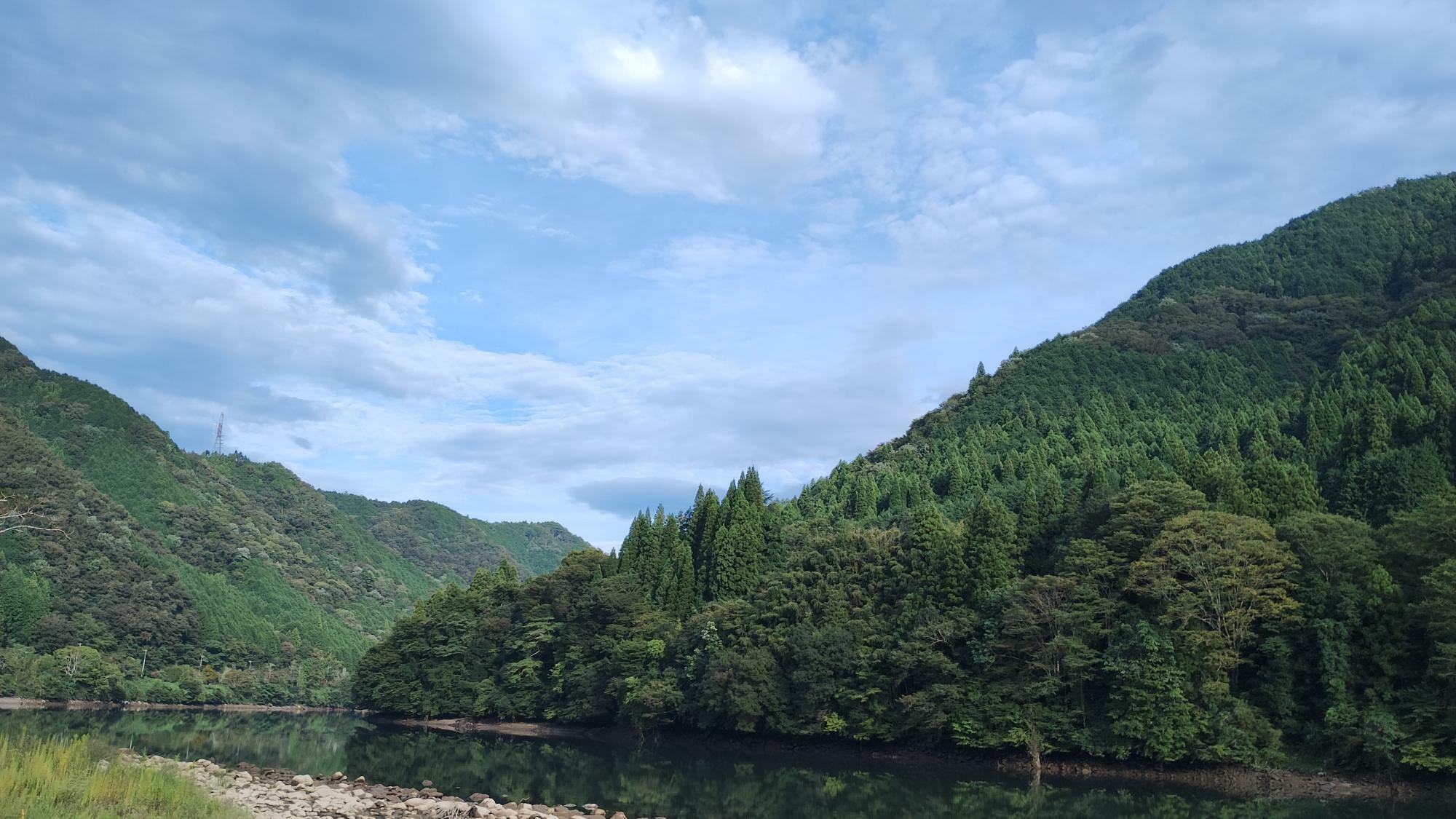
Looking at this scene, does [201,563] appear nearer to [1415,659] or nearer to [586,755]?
[586,755]

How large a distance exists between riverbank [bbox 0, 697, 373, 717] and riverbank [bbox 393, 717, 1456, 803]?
50968 millimetres

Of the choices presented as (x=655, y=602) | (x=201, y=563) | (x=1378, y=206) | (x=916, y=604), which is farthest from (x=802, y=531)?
(x=1378, y=206)

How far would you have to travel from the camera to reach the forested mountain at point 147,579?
95.3 metres

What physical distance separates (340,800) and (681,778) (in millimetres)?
17136

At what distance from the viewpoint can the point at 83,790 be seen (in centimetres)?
1563

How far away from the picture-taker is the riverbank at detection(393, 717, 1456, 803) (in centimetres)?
3666

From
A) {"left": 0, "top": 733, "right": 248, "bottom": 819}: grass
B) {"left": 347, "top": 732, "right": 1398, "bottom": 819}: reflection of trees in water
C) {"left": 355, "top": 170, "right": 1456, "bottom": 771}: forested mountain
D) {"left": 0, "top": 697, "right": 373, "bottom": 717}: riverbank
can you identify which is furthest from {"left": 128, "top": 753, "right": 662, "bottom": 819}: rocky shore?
{"left": 0, "top": 697, "right": 373, "bottom": 717}: riverbank

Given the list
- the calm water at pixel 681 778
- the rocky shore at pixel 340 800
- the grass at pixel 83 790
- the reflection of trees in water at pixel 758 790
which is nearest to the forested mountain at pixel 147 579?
the calm water at pixel 681 778

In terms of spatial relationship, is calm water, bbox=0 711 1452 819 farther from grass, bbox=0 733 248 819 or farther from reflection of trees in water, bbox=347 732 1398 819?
grass, bbox=0 733 248 819

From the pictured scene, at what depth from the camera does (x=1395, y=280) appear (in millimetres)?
140125

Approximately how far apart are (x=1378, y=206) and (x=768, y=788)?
182 metres

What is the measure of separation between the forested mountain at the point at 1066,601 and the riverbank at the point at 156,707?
62.6 feet

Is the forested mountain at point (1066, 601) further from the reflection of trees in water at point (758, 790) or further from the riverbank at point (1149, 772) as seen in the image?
the reflection of trees in water at point (758, 790)

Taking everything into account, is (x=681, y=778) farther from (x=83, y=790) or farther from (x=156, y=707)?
(x=156, y=707)
